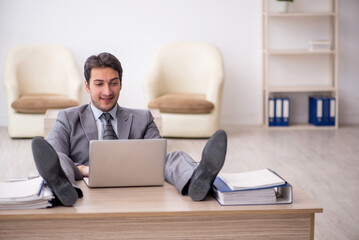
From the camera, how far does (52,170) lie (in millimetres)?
2078

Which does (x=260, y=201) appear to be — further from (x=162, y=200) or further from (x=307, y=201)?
(x=162, y=200)

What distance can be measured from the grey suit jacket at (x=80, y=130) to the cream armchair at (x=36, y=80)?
9.84ft

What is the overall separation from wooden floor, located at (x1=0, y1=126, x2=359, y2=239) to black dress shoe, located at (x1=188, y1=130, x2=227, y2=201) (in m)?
1.16

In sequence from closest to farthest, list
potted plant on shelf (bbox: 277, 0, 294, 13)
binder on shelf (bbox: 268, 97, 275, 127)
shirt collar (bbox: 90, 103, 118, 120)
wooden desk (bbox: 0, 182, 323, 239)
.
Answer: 1. wooden desk (bbox: 0, 182, 323, 239)
2. shirt collar (bbox: 90, 103, 118, 120)
3. potted plant on shelf (bbox: 277, 0, 294, 13)
4. binder on shelf (bbox: 268, 97, 275, 127)

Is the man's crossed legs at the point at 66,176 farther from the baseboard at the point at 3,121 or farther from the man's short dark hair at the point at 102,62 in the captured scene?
the baseboard at the point at 3,121

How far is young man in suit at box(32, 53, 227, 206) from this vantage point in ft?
7.46

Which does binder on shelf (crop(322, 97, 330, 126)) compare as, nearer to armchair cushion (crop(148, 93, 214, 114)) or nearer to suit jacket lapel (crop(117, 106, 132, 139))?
armchair cushion (crop(148, 93, 214, 114))

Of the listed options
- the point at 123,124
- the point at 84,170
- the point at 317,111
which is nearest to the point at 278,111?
the point at 317,111

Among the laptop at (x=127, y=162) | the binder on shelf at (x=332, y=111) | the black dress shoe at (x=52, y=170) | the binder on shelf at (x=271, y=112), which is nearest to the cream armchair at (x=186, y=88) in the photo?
the binder on shelf at (x=271, y=112)

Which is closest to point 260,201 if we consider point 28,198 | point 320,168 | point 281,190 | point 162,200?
point 281,190

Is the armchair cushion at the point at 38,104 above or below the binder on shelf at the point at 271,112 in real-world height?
above

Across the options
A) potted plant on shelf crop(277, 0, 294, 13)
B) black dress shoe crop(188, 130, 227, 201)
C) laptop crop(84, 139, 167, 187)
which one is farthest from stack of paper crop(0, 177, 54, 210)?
potted plant on shelf crop(277, 0, 294, 13)

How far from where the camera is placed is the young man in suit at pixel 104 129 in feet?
7.46

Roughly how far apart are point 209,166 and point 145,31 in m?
4.67
